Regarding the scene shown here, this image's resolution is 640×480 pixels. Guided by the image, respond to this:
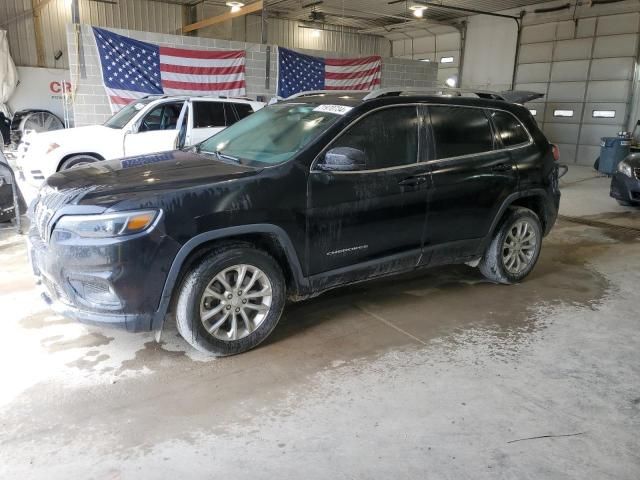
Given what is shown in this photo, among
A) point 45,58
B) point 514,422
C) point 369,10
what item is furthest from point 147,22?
point 514,422

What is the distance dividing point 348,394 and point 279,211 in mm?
1209

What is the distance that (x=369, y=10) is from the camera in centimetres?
1908

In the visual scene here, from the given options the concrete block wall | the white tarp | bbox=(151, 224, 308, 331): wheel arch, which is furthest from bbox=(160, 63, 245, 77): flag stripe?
bbox=(151, 224, 308, 331): wheel arch

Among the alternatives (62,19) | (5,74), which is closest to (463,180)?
(5,74)

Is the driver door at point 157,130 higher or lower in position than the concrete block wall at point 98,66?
lower

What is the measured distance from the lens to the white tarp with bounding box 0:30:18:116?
15812 mm

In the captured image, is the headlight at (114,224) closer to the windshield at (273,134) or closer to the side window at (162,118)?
the windshield at (273,134)

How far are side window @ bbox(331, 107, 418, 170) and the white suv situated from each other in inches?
160

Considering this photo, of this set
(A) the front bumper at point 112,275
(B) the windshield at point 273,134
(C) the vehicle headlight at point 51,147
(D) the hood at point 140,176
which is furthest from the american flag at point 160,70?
(A) the front bumper at point 112,275

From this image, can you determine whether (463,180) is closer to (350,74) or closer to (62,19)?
(350,74)

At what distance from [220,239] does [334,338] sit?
115 cm

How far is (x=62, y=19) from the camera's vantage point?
17.6 m

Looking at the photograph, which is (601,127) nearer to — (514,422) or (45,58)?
(514,422)

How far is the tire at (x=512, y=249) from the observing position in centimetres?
465
